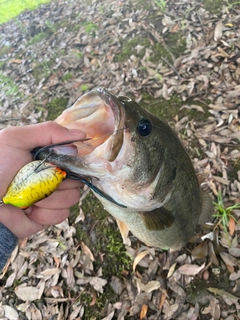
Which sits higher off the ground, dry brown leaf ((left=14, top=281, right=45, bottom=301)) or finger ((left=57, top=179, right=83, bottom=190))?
Answer: finger ((left=57, top=179, right=83, bottom=190))

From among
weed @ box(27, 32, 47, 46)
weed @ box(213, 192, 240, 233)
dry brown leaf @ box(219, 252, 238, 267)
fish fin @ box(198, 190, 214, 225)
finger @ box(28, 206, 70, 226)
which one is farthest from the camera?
weed @ box(27, 32, 47, 46)

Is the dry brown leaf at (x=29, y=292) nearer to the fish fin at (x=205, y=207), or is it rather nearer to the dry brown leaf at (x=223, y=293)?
the dry brown leaf at (x=223, y=293)

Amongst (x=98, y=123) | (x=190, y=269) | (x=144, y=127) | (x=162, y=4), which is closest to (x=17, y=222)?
(x=98, y=123)

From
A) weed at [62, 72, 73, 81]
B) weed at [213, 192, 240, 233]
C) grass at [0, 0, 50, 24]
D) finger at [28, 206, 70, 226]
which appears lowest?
weed at [213, 192, 240, 233]

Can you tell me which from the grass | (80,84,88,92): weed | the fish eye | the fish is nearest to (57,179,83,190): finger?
the fish

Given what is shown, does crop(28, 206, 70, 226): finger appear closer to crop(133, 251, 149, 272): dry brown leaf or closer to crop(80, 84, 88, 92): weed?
crop(133, 251, 149, 272): dry brown leaf

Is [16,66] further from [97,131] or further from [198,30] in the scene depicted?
[97,131]

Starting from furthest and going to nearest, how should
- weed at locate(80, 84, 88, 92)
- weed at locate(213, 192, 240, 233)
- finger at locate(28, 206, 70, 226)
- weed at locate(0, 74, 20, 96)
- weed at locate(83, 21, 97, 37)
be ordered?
1. weed at locate(83, 21, 97, 37)
2. weed at locate(0, 74, 20, 96)
3. weed at locate(80, 84, 88, 92)
4. weed at locate(213, 192, 240, 233)
5. finger at locate(28, 206, 70, 226)
